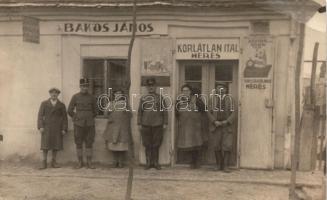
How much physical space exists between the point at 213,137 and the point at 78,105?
2.80m

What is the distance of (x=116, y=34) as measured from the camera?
1038cm

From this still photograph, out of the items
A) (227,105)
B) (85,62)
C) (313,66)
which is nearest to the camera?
(313,66)

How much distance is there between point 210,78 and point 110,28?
2325mm

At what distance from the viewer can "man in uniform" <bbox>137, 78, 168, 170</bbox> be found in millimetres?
9938

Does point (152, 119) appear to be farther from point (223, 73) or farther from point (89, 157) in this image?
point (223, 73)

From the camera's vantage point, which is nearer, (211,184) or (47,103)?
(211,184)

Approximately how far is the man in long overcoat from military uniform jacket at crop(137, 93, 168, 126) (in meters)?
1.63

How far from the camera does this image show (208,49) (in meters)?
10.1

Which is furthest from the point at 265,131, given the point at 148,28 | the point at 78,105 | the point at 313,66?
the point at 78,105

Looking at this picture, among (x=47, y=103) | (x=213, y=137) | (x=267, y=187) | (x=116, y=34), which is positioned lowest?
(x=267, y=187)

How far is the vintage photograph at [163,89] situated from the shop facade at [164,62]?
2 cm

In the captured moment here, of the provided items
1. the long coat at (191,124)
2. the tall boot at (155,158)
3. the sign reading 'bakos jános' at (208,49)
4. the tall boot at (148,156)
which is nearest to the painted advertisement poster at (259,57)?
the sign reading 'bakos jános' at (208,49)

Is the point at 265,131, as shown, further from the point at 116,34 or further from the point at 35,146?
the point at 35,146

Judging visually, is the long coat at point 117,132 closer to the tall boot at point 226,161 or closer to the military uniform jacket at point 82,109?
the military uniform jacket at point 82,109
